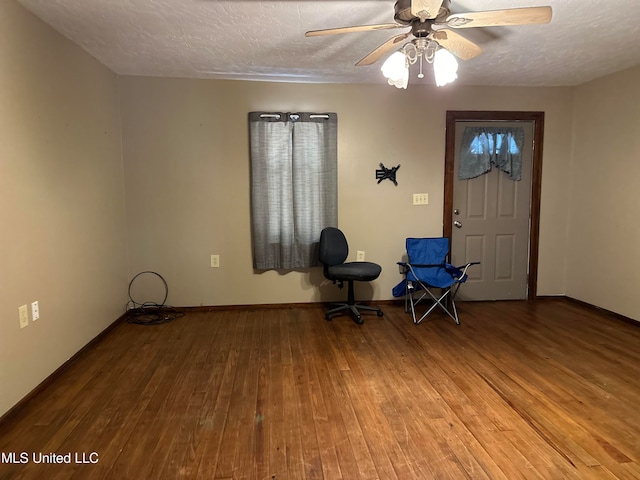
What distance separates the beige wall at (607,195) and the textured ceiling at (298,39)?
0.30 m

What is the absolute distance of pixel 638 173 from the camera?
3490mm

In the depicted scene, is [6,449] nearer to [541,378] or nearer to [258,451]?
[258,451]

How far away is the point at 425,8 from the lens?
5.85 ft

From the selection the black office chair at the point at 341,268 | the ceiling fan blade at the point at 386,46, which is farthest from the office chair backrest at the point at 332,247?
the ceiling fan blade at the point at 386,46

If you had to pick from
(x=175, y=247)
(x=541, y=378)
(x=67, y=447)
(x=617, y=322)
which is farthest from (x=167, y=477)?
(x=617, y=322)

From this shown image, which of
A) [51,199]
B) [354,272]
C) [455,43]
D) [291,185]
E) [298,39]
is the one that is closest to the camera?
[455,43]

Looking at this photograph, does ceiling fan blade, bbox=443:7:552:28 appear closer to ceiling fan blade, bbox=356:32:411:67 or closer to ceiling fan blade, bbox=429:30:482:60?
ceiling fan blade, bbox=429:30:482:60

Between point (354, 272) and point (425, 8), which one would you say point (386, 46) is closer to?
point (425, 8)

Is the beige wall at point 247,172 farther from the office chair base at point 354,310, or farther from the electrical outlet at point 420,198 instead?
the office chair base at point 354,310

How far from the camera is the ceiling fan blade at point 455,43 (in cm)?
208

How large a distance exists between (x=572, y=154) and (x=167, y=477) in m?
4.67

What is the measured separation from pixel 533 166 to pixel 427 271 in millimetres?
1713

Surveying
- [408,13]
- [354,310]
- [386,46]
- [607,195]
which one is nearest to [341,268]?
[354,310]

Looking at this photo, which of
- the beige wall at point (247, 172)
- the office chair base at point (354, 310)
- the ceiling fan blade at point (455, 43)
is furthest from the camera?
the beige wall at point (247, 172)
